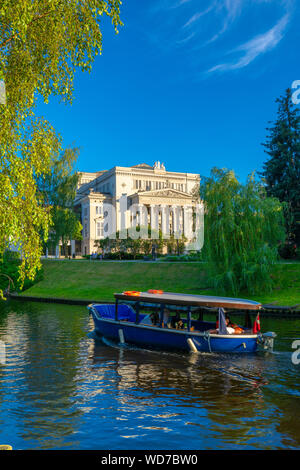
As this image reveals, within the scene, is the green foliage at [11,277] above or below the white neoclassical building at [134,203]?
below

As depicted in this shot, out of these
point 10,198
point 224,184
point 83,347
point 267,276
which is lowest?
point 83,347

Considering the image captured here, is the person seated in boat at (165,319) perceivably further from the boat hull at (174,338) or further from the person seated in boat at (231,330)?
the person seated in boat at (231,330)

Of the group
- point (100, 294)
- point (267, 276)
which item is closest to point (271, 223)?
point (267, 276)

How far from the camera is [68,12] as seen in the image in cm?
1376

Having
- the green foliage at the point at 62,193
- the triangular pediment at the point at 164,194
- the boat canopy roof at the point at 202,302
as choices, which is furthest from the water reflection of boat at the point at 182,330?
the triangular pediment at the point at 164,194

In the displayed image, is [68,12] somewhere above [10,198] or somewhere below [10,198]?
above

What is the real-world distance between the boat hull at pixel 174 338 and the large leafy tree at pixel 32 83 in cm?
816

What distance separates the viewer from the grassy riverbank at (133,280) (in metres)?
38.1

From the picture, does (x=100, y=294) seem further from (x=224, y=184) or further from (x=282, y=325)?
(x=282, y=325)

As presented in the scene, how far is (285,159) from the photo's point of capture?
51594 mm

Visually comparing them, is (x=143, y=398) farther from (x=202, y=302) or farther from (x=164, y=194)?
(x=164, y=194)
